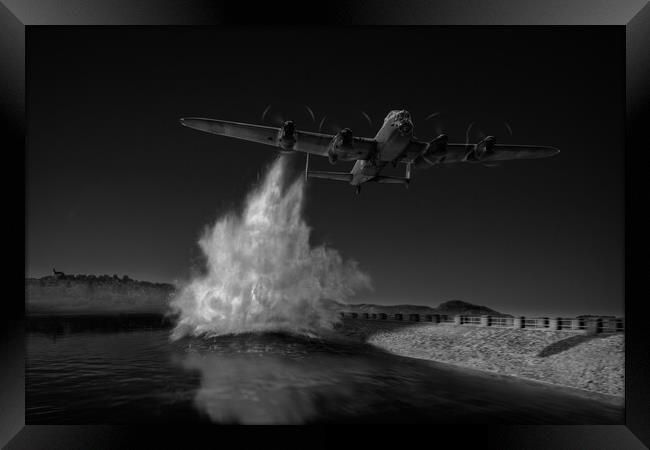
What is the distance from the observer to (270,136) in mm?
10641

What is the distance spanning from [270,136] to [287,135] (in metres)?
0.91

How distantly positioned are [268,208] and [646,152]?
43.5ft

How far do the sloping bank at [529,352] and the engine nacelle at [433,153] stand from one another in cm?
727

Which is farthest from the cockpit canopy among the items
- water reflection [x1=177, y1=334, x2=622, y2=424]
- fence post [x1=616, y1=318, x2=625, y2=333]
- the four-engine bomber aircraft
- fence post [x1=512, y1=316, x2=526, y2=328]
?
fence post [x1=512, y1=316, x2=526, y2=328]

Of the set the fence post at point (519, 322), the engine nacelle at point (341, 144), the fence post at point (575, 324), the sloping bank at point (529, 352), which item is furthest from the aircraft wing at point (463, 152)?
the fence post at point (519, 322)

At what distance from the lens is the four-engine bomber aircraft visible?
1024 centimetres

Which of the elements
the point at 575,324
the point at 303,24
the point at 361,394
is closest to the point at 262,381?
the point at 361,394

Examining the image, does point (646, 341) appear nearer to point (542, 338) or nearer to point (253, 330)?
point (542, 338)

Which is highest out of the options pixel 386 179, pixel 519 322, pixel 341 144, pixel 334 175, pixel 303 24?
pixel 303 24

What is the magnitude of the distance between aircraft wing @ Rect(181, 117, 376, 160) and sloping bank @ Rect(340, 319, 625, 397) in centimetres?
907

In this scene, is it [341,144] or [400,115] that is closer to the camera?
[400,115]

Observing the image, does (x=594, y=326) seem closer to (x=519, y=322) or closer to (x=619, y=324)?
(x=619, y=324)

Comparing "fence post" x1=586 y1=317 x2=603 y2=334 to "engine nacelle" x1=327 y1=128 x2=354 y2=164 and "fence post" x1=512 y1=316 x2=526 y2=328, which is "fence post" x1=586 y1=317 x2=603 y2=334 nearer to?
"fence post" x1=512 y1=316 x2=526 y2=328

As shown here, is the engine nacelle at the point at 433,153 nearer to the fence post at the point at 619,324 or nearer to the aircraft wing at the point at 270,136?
the aircraft wing at the point at 270,136
